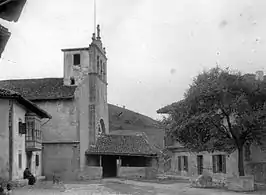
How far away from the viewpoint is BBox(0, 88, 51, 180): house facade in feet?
101

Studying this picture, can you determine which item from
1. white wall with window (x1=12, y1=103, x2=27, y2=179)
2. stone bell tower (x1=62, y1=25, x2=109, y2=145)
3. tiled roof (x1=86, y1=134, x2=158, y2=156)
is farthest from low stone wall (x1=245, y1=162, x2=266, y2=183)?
stone bell tower (x1=62, y1=25, x2=109, y2=145)

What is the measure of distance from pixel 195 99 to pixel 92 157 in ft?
67.9

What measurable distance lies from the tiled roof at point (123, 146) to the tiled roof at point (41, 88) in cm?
630

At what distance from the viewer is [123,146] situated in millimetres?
45812

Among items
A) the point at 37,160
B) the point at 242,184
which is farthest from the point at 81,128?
the point at 242,184

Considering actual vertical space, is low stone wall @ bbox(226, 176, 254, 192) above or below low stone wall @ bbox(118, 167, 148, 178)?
above

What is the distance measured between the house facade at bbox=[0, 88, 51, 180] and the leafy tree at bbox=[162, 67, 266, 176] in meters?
11.0

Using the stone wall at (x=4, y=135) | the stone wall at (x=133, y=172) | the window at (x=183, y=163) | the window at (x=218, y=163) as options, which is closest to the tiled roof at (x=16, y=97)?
the stone wall at (x=4, y=135)

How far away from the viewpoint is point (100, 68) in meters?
48.8

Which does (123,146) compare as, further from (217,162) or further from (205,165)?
(217,162)

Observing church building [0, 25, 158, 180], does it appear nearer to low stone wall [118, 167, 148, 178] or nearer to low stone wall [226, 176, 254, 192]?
low stone wall [118, 167, 148, 178]

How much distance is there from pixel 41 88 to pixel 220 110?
862 inches

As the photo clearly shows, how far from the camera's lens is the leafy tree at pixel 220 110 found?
89.0 ft

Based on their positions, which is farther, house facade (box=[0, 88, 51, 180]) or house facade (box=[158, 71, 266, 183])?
house facade (box=[158, 71, 266, 183])
